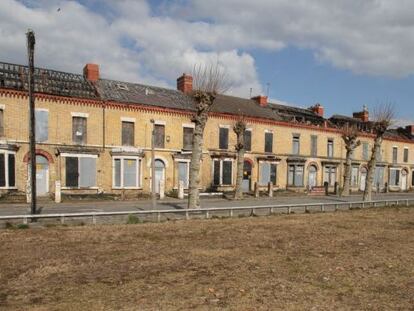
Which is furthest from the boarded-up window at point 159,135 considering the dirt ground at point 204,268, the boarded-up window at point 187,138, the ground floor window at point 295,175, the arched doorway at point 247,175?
the dirt ground at point 204,268

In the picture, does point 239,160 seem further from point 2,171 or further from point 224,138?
point 2,171

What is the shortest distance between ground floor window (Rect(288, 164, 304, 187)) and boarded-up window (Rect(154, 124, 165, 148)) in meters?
14.3

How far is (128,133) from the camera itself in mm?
29359

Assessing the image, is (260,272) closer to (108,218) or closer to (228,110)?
(108,218)

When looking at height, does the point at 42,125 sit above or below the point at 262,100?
below

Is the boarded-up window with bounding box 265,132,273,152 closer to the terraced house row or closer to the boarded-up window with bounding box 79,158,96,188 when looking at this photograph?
the terraced house row

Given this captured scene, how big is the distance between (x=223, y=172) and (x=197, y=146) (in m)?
14.2

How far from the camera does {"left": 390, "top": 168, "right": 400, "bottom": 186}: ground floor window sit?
5006cm

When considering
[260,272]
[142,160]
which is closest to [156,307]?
[260,272]

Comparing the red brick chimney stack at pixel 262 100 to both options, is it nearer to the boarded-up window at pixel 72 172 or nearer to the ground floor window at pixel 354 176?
the ground floor window at pixel 354 176

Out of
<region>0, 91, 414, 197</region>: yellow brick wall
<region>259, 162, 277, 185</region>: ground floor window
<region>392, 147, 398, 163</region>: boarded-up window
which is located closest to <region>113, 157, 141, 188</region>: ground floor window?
<region>0, 91, 414, 197</region>: yellow brick wall

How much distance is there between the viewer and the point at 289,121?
39.1 metres

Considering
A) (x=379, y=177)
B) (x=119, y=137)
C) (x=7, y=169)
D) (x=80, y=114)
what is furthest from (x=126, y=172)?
(x=379, y=177)

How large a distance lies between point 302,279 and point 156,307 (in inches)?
136
